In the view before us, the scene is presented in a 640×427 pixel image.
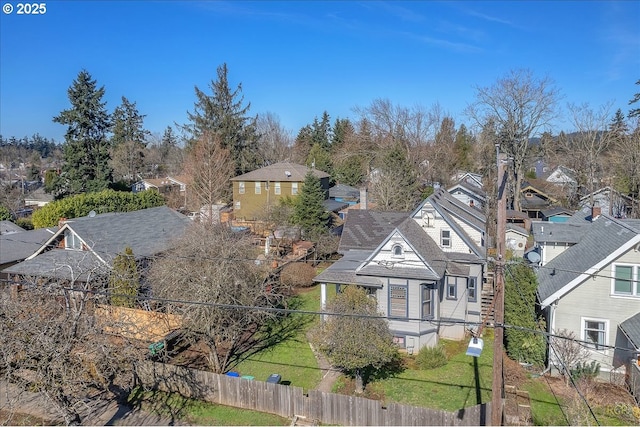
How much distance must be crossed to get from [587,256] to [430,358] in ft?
26.3

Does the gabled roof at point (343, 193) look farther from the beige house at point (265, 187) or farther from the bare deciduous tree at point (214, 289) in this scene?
the bare deciduous tree at point (214, 289)

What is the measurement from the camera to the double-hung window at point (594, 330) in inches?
690

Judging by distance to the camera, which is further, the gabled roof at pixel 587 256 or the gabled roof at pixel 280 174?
the gabled roof at pixel 280 174

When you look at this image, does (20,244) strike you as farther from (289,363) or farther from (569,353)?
(569,353)

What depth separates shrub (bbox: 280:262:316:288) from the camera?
2831cm

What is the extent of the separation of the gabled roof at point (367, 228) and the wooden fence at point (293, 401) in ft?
39.1

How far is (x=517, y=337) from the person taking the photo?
18703 millimetres

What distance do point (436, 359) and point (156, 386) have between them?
36.3 feet

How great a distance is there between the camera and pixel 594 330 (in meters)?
17.6

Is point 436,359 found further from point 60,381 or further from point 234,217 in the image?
point 234,217

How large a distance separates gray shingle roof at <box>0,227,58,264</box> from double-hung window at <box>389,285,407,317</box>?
21086 millimetres

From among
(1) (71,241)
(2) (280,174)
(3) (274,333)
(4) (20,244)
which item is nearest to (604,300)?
(3) (274,333)

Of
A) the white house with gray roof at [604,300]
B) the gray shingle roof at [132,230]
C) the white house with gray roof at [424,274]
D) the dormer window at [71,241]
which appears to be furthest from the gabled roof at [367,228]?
the dormer window at [71,241]

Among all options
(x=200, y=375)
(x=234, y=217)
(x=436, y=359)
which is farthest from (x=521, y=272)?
(x=234, y=217)
